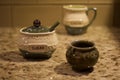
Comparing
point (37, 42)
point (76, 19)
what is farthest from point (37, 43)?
point (76, 19)

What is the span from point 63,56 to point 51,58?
46 millimetres

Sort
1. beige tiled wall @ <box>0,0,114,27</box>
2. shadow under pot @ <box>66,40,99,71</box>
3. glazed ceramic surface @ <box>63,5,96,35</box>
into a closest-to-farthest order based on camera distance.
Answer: shadow under pot @ <box>66,40,99,71</box> → glazed ceramic surface @ <box>63,5,96,35</box> → beige tiled wall @ <box>0,0,114,27</box>

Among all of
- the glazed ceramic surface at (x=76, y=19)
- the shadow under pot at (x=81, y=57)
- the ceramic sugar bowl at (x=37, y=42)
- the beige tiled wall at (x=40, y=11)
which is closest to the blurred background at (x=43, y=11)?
the beige tiled wall at (x=40, y=11)

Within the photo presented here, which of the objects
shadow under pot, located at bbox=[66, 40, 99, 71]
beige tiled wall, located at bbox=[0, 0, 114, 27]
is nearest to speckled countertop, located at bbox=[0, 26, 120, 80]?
shadow under pot, located at bbox=[66, 40, 99, 71]

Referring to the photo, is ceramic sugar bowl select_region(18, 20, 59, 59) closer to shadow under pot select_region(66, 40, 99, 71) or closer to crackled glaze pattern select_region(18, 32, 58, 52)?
crackled glaze pattern select_region(18, 32, 58, 52)

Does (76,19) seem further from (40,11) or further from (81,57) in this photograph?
(81,57)

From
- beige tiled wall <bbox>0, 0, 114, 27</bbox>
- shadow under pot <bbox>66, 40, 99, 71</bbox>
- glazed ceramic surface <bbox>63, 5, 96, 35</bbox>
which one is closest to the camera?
shadow under pot <bbox>66, 40, 99, 71</bbox>

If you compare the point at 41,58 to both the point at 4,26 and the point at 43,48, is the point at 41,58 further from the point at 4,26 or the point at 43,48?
the point at 4,26

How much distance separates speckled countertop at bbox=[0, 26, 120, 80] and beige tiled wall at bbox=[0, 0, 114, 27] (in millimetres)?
213

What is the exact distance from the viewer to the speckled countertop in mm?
833

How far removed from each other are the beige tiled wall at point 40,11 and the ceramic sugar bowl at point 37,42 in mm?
453

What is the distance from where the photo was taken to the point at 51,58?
0.98 meters

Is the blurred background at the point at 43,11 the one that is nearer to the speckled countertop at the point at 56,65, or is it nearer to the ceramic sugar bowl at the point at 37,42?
the speckled countertop at the point at 56,65

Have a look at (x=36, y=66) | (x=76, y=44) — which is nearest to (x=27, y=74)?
(x=36, y=66)
